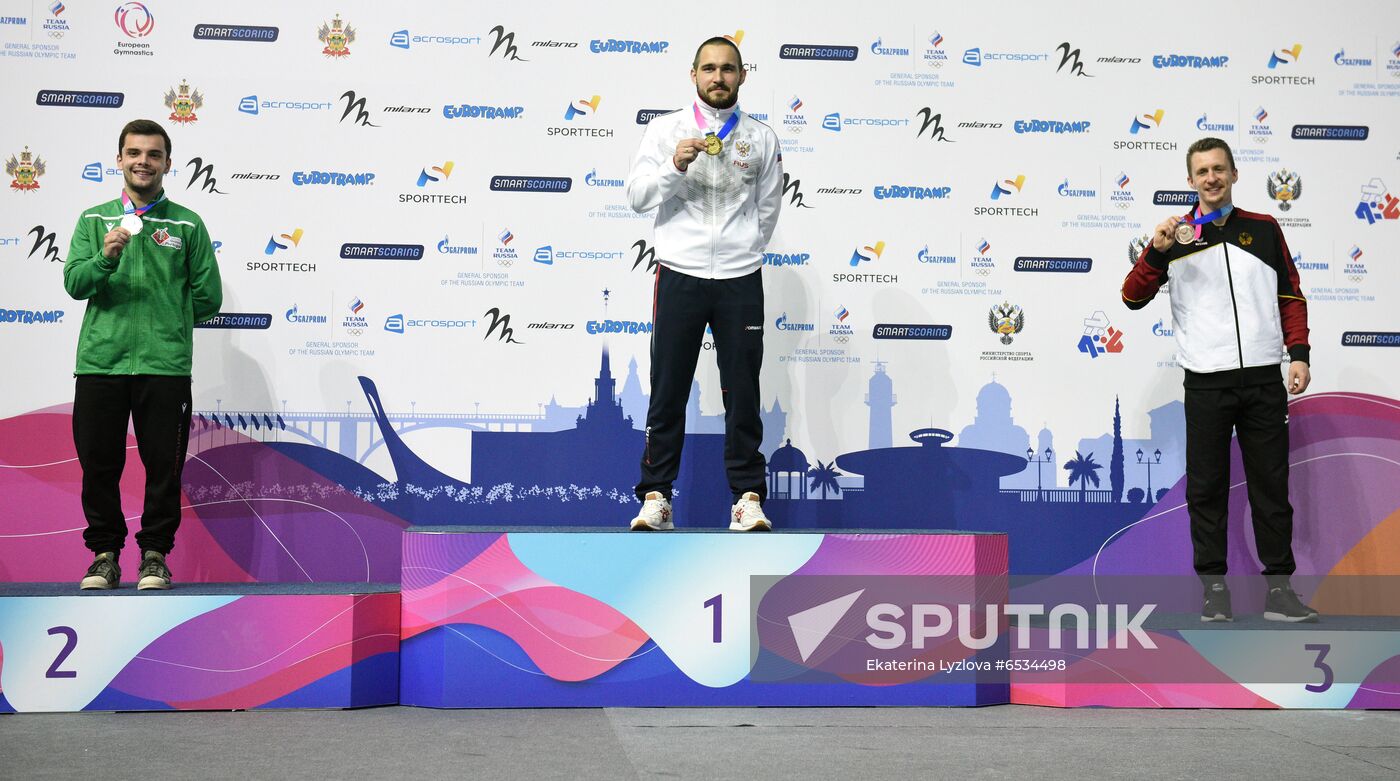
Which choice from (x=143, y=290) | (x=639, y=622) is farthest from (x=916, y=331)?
(x=143, y=290)

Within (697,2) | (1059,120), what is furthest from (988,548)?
(697,2)

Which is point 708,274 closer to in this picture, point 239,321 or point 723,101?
point 723,101

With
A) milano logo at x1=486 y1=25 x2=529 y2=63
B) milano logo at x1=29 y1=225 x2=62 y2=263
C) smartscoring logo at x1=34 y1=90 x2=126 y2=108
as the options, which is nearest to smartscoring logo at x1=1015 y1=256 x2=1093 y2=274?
milano logo at x1=486 y1=25 x2=529 y2=63

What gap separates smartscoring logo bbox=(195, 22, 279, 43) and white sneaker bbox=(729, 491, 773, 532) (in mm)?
2563

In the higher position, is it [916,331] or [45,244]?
[45,244]

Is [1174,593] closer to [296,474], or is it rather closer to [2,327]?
[296,474]

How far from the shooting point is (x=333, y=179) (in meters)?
4.32

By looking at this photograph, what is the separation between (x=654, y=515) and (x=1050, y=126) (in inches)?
93.5

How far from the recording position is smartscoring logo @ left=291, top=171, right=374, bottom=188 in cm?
430

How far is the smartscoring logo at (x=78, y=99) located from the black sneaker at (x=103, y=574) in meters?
1.78

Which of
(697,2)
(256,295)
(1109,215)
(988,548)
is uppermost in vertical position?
(697,2)

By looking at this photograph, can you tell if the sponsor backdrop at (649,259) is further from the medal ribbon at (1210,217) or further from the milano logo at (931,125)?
the medal ribbon at (1210,217)

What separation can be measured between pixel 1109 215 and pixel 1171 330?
1.71 feet

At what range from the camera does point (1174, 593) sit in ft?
14.6
